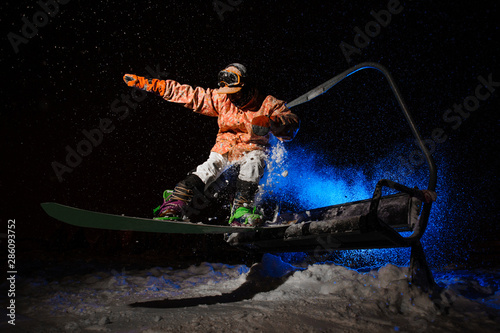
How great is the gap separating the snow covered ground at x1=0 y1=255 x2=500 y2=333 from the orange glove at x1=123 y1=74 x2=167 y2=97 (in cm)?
239

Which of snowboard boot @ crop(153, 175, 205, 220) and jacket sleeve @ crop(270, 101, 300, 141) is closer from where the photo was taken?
snowboard boot @ crop(153, 175, 205, 220)

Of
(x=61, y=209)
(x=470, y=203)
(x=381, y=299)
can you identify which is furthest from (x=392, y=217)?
(x=470, y=203)

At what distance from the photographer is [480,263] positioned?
5020 millimetres

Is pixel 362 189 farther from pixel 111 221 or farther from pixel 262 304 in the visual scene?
pixel 111 221

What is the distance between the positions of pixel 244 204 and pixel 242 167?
457 millimetres

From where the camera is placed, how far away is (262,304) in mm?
2275

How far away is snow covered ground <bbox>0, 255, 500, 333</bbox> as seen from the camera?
177 centimetres

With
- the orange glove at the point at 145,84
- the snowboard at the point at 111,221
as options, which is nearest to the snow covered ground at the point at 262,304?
the snowboard at the point at 111,221

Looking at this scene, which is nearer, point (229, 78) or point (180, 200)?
point (180, 200)

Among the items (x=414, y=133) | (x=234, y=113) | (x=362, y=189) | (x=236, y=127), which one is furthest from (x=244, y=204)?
(x=362, y=189)

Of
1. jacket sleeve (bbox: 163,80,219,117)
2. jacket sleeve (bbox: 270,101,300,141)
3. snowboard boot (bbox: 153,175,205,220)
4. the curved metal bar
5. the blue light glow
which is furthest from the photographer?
the blue light glow

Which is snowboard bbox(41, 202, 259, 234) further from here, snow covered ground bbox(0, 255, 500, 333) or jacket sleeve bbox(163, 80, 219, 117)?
jacket sleeve bbox(163, 80, 219, 117)

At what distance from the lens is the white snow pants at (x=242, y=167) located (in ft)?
10.1

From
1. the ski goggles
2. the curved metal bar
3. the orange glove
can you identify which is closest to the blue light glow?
the curved metal bar
